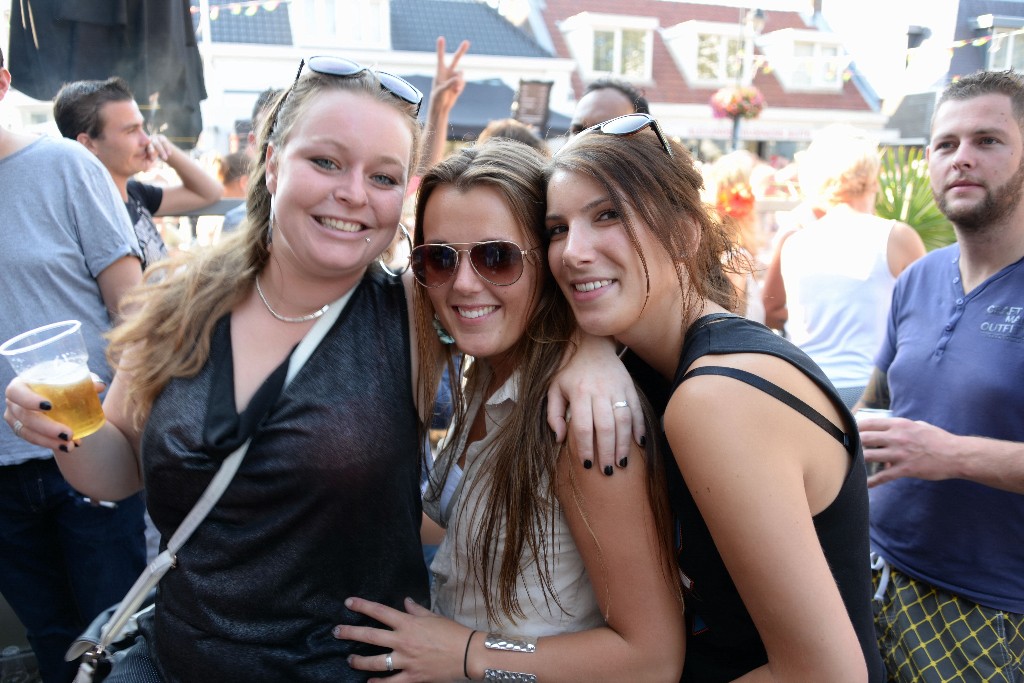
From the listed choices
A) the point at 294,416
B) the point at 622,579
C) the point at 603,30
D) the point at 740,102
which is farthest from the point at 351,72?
the point at 603,30

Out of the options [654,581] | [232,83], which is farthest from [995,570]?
[232,83]

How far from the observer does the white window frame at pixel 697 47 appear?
24781 millimetres

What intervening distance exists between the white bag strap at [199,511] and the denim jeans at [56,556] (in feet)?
2.78

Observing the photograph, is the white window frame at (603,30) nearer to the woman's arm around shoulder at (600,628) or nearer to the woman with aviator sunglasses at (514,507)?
the woman with aviator sunglasses at (514,507)

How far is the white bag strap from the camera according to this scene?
164 centimetres

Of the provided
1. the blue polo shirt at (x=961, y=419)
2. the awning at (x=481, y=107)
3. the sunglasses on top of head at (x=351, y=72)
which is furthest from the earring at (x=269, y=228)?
the awning at (x=481, y=107)

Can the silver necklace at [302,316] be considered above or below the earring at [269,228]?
below

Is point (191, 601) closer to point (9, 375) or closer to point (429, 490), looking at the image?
point (429, 490)

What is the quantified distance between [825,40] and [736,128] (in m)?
10.3

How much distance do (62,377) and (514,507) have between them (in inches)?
44.7

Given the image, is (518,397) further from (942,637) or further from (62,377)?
(942,637)

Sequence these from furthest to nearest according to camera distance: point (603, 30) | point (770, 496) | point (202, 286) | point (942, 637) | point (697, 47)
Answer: point (697, 47)
point (603, 30)
point (942, 637)
point (202, 286)
point (770, 496)

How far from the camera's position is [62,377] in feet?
5.84

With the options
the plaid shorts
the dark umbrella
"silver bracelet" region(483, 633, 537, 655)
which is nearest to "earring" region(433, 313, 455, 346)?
"silver bracelet" region(483, 633, 537, 655)
